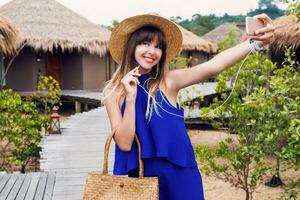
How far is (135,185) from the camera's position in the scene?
148cm

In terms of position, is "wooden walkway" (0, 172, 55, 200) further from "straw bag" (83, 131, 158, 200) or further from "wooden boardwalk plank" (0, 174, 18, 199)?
"straw bag" (83, 131, 158, 200)

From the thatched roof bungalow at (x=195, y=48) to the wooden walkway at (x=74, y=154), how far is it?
12400mm

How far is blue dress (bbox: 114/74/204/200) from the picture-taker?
1.57 meters

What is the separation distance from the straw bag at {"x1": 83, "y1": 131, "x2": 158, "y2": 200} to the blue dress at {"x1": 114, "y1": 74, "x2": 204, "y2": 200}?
0.27 ft

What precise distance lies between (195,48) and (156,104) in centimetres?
1883

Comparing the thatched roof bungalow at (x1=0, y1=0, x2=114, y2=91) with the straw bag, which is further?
the thatched roof bungalow at (x1=0, y1=0, x2=114, y2=91)

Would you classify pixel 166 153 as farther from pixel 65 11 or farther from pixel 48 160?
pixel 65 11

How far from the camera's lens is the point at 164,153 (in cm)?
155

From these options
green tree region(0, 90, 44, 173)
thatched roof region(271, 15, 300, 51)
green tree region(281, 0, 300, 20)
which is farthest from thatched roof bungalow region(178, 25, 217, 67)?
green tree region(281, 0, 300, 20)

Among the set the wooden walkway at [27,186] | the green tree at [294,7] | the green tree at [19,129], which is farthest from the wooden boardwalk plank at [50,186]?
the green tree at [294,7]

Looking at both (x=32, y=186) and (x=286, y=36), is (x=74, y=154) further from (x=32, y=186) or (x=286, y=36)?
(x=286, y=36)

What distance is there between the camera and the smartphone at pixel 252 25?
1587mm

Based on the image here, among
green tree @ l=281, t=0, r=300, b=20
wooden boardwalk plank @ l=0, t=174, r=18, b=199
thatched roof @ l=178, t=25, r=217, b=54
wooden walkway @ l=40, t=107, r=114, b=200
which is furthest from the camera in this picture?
thatched roof @ l=178, t=25, r=217, b=54

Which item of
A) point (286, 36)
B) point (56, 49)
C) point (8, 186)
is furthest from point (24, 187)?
point (56, 49)
